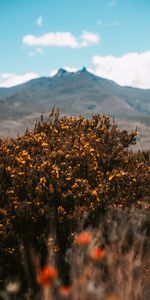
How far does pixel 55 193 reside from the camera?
5.67 m

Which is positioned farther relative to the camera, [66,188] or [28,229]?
[66,188]

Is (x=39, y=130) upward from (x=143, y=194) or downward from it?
upward

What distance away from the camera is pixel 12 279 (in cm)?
491

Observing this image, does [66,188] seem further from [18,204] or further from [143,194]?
[143,194]

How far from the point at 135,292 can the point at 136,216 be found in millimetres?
2474

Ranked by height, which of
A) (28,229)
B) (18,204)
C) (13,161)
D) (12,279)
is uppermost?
(13,161)

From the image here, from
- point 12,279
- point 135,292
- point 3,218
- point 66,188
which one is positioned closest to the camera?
point 135,292

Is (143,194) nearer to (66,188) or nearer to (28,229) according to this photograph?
(66,188)

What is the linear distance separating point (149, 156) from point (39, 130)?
7.42 ft

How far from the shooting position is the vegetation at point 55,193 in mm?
5082

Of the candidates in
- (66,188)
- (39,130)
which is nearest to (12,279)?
(66,188)

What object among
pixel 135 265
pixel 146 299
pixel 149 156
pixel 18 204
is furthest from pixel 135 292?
pixel 149 156

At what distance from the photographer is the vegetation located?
5082 mm

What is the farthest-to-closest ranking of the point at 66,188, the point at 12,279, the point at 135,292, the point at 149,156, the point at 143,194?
1. the point at 149,156
2. the point at 143,194
3. the point at 66,188
4. the point at 12,279
5. the point at 135,292
